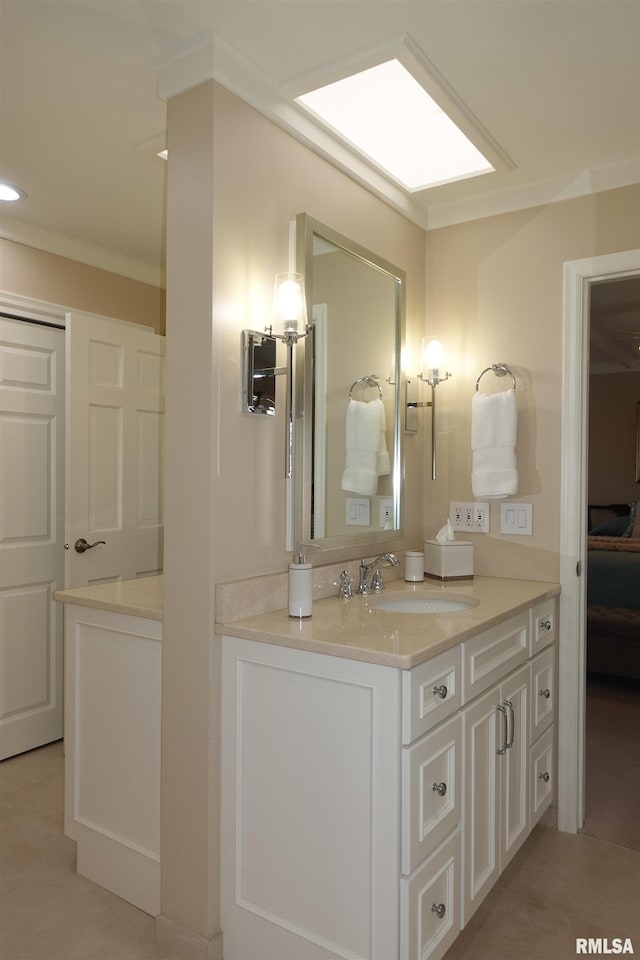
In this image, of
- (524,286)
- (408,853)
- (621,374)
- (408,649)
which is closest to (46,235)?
(524,286)

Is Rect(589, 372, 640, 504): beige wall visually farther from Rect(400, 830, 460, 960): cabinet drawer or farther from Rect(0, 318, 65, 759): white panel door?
Rect(400, 830, 460, 960): cabinet drawer

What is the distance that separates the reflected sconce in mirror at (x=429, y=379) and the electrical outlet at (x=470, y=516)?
0.52 feet

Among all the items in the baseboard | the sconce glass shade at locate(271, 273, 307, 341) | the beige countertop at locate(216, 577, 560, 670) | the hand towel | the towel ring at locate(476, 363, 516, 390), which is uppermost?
the sconce glass shade at locate(271, 273, 307, 341)

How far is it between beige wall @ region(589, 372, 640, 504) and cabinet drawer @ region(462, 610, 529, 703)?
5548mm

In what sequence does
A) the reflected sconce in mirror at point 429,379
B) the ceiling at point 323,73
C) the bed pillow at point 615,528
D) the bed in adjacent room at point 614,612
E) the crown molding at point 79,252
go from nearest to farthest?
the ceiling at point 323,73
the reflected sconce in mirror at point 429,379
the crown molding at point 79,252
the bed in adjacent room at point 614,612
the bed pillow at point 615,528

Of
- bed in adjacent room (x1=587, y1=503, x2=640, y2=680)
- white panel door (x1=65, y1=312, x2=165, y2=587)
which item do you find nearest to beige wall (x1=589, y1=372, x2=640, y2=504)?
bed in adjacent room (x1=587, y1=503, x2=640, y2=680)

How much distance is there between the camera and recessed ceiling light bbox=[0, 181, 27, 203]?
269cm

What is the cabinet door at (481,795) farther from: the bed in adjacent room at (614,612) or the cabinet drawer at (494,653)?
the bed in adjacent room at (614,612)

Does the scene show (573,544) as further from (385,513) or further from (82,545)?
(82,545)

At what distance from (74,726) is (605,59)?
249 cm

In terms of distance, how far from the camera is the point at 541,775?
94.2 inches

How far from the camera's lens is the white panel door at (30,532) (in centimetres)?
311

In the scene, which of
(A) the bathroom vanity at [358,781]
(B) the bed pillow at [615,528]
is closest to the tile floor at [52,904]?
(A) the bathroom vanity at [358,781]

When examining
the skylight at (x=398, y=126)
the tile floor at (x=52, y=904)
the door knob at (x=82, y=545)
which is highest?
the skylight at (x=398, y=126)
